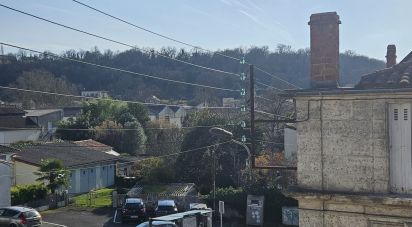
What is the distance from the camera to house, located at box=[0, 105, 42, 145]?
55.4m

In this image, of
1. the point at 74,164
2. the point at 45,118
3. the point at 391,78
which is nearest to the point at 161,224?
the point at 391,78

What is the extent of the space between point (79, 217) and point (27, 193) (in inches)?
181

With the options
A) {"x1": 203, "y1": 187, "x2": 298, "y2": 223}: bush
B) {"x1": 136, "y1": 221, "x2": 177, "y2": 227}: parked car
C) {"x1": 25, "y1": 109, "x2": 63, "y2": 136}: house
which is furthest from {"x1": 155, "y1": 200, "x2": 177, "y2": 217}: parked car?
{"x1": 25, "y1": 109, "x2": 63, "y2": 136}: house

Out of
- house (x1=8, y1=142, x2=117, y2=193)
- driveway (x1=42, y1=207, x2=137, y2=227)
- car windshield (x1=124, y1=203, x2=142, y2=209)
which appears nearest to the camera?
driveway (x1=42, y1=207, x2=137, y2=227)

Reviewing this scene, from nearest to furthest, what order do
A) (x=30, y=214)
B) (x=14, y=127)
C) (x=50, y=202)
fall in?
1. (x=30, y=214)
2. (x=50, y=202)
3. (x=14, y=127)

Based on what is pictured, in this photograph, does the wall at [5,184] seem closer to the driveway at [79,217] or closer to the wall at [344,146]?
the driveway at [79,217]

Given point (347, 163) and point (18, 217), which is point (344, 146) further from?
point (18, 217)

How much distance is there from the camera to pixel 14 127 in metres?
58.9

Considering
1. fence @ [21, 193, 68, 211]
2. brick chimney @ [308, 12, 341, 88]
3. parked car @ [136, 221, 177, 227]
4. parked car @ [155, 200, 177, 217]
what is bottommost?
fence @ [21, 193, 68, 211]

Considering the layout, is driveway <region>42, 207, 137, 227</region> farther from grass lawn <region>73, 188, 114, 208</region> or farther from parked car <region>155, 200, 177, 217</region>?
parked car <region>155, 200, 177, 217</region>

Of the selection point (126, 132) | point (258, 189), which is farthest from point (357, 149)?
point (126, 132)

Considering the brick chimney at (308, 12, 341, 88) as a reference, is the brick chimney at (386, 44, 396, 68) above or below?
above

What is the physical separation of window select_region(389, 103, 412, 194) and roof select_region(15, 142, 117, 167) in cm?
2869

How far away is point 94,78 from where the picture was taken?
115m
